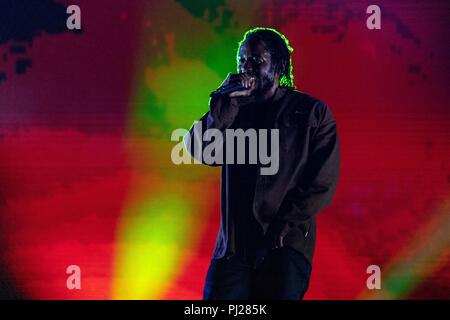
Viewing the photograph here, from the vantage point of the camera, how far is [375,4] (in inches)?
140

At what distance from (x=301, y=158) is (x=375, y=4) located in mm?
1371

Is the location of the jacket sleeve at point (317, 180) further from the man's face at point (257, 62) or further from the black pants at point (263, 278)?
the man's face at point (257, 62)

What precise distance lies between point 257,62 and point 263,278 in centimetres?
89

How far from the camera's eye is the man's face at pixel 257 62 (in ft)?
8.77

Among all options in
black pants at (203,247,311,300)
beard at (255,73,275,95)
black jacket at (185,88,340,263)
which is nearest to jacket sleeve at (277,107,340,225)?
black jacket at (185,88,340,263)

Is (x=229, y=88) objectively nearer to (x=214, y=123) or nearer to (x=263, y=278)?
(x=214, y=123)

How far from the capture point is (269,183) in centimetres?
261

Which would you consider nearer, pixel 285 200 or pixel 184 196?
pixel 285 200

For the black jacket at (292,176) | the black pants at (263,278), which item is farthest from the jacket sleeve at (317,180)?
the black pants at (263,278)

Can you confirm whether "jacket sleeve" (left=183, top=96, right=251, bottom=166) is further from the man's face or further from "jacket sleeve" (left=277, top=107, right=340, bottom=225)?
"jacket sleeve" (left=277, top=107, right=340, bottom=225)

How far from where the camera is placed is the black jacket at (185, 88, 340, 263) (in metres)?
2.54

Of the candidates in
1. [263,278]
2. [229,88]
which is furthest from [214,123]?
[263,278]
